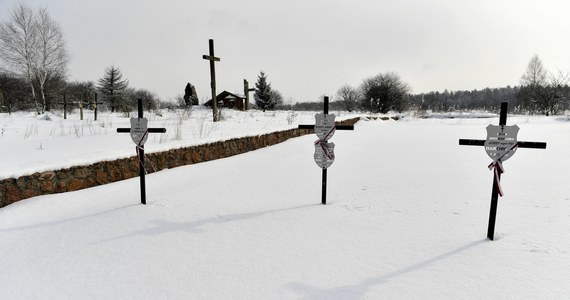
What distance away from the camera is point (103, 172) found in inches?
157

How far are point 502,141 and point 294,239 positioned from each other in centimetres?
184

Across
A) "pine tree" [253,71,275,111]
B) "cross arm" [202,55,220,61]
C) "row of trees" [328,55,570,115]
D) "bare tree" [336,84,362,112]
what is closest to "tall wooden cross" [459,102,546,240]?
"cross arm" [202,55,220,61]

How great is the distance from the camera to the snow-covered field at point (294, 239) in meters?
1.84

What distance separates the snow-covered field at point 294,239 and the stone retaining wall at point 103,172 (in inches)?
5.5

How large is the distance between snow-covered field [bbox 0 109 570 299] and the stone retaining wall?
138mm

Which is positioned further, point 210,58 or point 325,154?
point 210,58

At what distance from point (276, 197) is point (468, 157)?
13.3ft

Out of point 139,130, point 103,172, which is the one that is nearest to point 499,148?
point 139,130

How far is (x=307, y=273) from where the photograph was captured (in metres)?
1.98

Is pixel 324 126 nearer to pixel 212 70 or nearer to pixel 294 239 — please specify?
pixel 294 239

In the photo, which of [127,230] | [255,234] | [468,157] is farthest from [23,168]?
[468,157]

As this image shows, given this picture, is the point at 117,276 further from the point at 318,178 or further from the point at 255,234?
the point at 318,178

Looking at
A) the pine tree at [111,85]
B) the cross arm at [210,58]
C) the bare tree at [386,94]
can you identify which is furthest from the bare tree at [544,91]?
the pine tree at [111,85]

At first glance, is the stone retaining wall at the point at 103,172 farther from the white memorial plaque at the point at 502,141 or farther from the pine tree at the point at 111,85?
the pine tree at the point at 111,85
